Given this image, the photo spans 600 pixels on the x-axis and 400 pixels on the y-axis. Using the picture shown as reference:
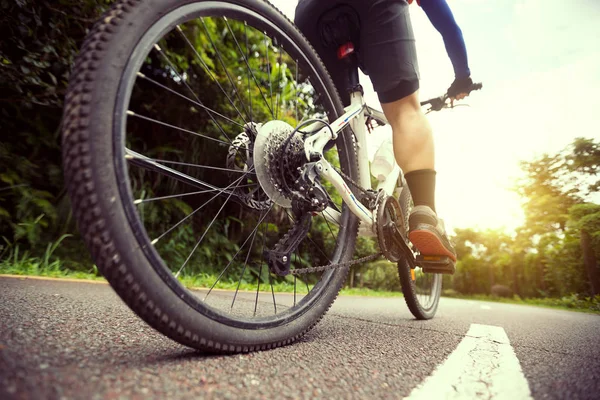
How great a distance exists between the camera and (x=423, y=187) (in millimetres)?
1722

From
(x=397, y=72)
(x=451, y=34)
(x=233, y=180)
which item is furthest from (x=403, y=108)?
(x=233, y=180)

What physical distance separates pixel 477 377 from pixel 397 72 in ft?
4.03

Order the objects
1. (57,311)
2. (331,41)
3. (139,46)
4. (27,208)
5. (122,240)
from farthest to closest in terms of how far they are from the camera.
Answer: (27,208) < (331,41) < (57,311) < (139,46) < (122,240)

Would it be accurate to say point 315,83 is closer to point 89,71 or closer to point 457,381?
point 89,71

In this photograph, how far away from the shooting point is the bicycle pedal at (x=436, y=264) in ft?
5.48

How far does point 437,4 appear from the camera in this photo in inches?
70.1

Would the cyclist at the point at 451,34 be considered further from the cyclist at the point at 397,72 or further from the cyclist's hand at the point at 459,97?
the cyclist at the point at 397,72

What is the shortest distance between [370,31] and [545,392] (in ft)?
4.79

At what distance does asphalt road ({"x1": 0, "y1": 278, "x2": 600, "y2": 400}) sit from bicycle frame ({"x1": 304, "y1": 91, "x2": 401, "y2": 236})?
1.69ft

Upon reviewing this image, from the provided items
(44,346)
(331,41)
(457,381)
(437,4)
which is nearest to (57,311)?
(44,346)

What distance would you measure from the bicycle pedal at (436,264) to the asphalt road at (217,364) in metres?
0.39

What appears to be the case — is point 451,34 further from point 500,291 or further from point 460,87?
point 500,291

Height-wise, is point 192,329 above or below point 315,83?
below

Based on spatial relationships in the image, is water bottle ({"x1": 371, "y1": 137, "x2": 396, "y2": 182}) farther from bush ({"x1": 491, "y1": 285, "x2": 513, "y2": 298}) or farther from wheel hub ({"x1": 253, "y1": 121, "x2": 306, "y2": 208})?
bush ({"x1": 491, "y1": 285, "x2": 513, "y2": 298})
